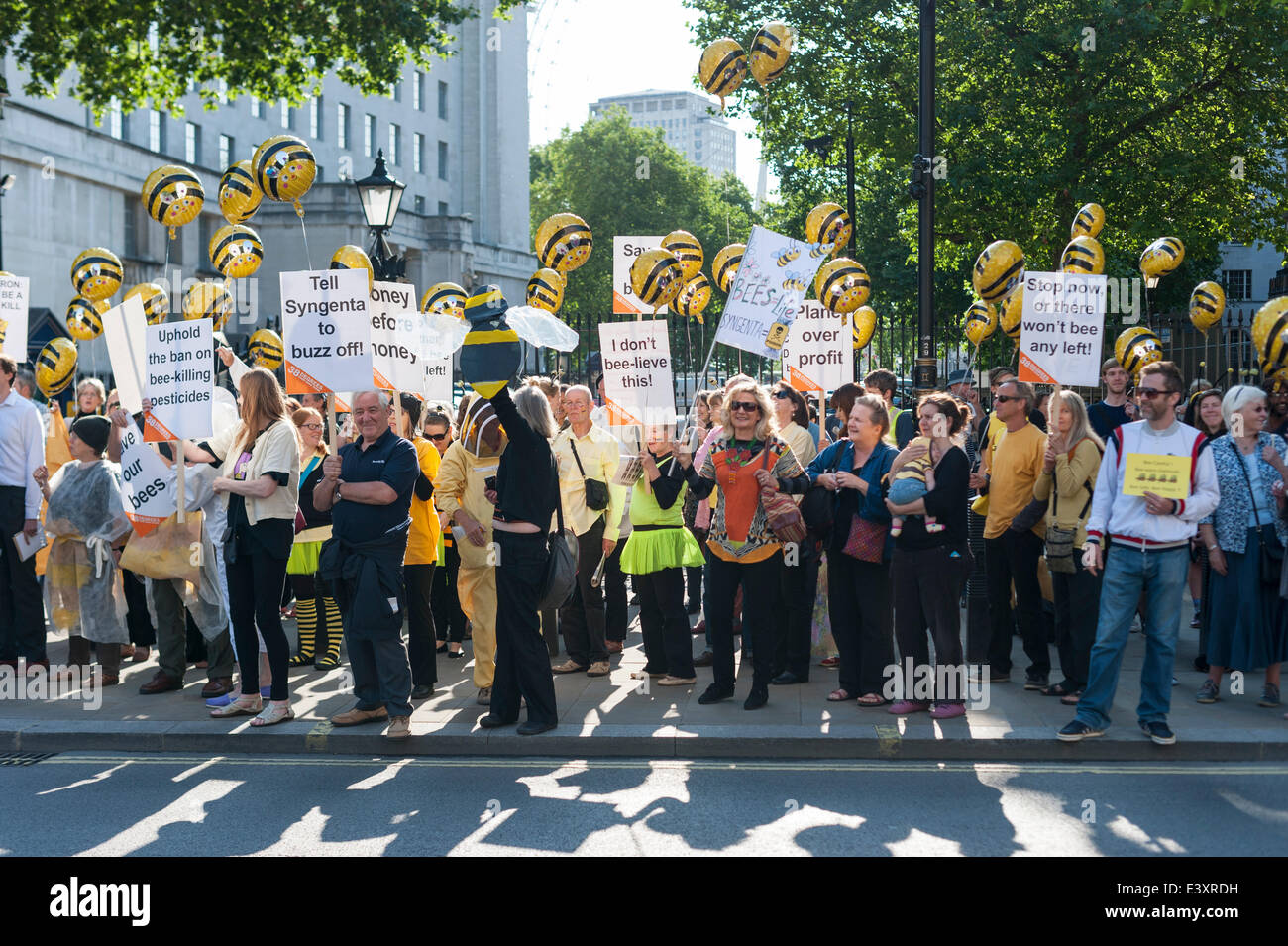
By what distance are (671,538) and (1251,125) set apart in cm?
1881

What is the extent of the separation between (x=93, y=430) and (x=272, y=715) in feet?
8.49

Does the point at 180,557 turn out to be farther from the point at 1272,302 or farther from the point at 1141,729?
the point at 1272,302

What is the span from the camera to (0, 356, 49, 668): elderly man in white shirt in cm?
901

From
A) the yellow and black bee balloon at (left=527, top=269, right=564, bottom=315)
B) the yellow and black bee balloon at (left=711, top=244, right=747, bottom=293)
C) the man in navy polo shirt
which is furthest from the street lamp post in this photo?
the man in navy polo shirt

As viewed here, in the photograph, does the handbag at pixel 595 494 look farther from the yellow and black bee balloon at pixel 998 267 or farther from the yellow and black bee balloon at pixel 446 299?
the yellow and black bee balloon at pixel 446 299

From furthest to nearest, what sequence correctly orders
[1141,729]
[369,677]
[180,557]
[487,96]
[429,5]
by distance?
[487,96], [429,5], [180,557], [369,677], [1141,729]

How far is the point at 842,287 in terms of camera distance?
11.8m

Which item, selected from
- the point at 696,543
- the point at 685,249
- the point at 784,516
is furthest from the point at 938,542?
the point at 685,249

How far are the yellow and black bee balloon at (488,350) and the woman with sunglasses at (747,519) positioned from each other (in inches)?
66.2

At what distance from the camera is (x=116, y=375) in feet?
28.1

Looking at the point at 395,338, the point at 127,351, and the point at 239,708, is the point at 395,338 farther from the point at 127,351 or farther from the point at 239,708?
the point at 239,708

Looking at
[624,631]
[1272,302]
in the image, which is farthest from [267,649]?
[1272,302]

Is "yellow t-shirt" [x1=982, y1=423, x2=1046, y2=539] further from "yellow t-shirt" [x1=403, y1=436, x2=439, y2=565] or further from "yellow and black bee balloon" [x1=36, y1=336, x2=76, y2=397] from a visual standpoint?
"yellow and black bee balloon" [x1=36, y1=336, x2=76, y2=397]

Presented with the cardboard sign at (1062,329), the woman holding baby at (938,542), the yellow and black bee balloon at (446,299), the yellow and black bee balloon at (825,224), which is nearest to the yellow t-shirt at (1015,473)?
the cardboard sign at (1062,329)
